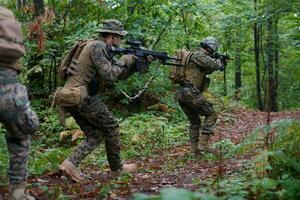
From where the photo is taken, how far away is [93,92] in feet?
21.7

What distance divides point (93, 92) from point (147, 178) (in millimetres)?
1537

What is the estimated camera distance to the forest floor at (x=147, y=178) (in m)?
5.20

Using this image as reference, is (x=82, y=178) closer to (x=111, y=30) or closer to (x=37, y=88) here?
(x=111, y=30)

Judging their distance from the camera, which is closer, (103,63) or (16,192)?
(16,192)

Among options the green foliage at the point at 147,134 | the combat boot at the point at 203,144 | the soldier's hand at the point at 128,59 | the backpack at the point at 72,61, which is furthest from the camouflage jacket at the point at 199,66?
the backpack at the point at 72,61

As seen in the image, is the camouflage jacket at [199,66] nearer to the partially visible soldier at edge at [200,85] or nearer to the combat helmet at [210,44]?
the partially visible soldier at edge at [200,85]

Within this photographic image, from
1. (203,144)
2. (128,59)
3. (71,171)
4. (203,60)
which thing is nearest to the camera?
(71,171)

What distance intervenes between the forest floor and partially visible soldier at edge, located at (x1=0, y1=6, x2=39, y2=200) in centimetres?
73

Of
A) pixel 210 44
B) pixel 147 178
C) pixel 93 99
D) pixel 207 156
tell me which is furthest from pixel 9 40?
pixel 207 156

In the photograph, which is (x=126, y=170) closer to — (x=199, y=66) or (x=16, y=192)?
(x=199, y=66)

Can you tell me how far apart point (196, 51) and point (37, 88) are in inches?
241

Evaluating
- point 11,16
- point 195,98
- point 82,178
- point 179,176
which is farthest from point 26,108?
point 195,98

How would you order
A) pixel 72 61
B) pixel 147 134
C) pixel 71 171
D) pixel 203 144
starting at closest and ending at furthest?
pixel 71 171
pixel 72 61
pixel 203 144
pixel 147 134

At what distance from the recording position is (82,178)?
21.3 feet
